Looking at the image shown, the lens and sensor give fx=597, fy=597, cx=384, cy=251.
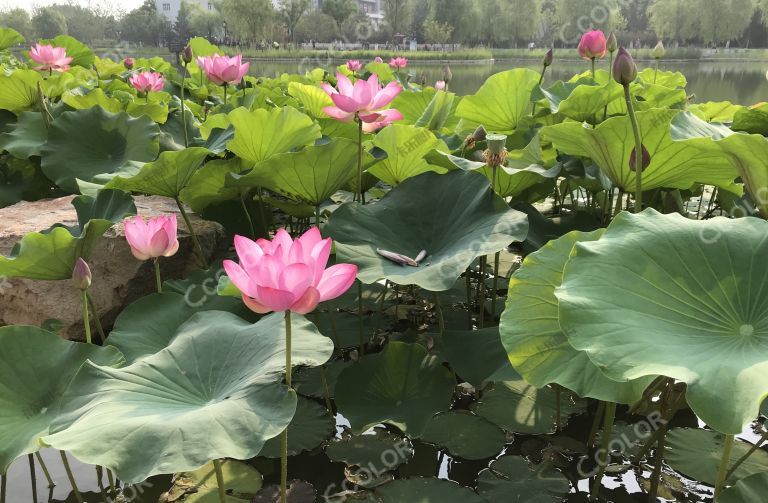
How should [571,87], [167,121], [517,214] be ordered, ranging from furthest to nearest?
[167,121], [571,87], [517,214]

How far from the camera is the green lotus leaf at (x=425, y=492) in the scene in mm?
1288

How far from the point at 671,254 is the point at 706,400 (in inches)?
12.6

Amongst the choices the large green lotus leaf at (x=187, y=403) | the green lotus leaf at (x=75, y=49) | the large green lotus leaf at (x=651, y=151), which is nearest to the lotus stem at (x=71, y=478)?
the large green lotus leaf at (x=187, y=403)

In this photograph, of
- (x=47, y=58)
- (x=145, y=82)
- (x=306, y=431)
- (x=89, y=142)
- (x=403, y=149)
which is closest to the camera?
(x=306, y=431)

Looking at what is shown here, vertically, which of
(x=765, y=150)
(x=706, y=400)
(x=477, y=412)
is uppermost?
(x=765, y=150)

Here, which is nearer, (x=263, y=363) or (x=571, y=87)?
(x=263, y=363)

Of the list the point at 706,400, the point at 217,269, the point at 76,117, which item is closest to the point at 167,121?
the point at 76,117

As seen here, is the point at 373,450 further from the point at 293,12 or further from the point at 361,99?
the point at 293,12

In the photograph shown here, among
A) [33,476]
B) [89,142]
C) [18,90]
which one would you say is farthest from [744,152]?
[18,90]

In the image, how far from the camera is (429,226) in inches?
63.4

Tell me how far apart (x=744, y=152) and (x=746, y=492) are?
0.63 metres

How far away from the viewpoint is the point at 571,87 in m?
2.52

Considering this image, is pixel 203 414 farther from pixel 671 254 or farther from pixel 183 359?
pixel 671 254

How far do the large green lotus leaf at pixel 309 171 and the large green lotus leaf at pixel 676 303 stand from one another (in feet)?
2.49
